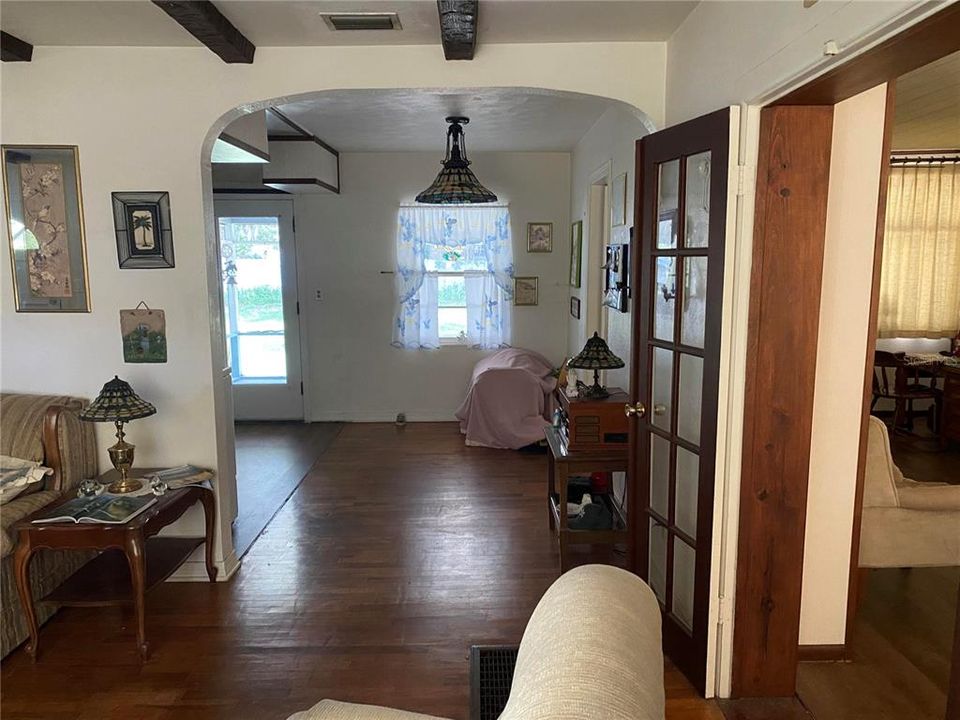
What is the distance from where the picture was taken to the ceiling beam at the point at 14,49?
2.68 m

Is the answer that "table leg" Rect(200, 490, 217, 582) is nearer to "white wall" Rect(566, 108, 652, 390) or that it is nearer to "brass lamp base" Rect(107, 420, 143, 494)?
"brass lamp base" Rect(107, 420, 143, 494)

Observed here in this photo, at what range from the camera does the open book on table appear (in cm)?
249

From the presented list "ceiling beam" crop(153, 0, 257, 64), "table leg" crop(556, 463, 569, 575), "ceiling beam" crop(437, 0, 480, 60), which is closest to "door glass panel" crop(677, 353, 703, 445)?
"table leg" crop(556, 463, 569, 575)

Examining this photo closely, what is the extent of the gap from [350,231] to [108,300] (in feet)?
11.0

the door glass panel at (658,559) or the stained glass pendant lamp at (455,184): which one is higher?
the stained glass pendant lamp at (455,184)

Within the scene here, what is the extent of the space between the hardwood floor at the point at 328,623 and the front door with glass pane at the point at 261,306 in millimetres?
2326

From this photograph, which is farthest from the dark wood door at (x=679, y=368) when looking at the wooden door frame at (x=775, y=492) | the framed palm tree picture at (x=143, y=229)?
the framed palm tree picture at (x=143, y=229)

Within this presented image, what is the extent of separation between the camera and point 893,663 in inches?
96.3

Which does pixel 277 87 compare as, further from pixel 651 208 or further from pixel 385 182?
pixel 385 182

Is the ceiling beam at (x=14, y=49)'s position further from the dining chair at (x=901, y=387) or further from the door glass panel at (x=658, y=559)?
the dining chair at (x=901, y=387)

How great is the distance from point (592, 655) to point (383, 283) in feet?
18.3

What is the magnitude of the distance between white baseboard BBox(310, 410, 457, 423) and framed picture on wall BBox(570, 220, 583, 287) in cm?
187

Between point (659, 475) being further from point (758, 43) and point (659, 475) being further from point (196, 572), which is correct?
point (196, 572)

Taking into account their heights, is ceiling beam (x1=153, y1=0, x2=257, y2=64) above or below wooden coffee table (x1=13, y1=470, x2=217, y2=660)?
above
